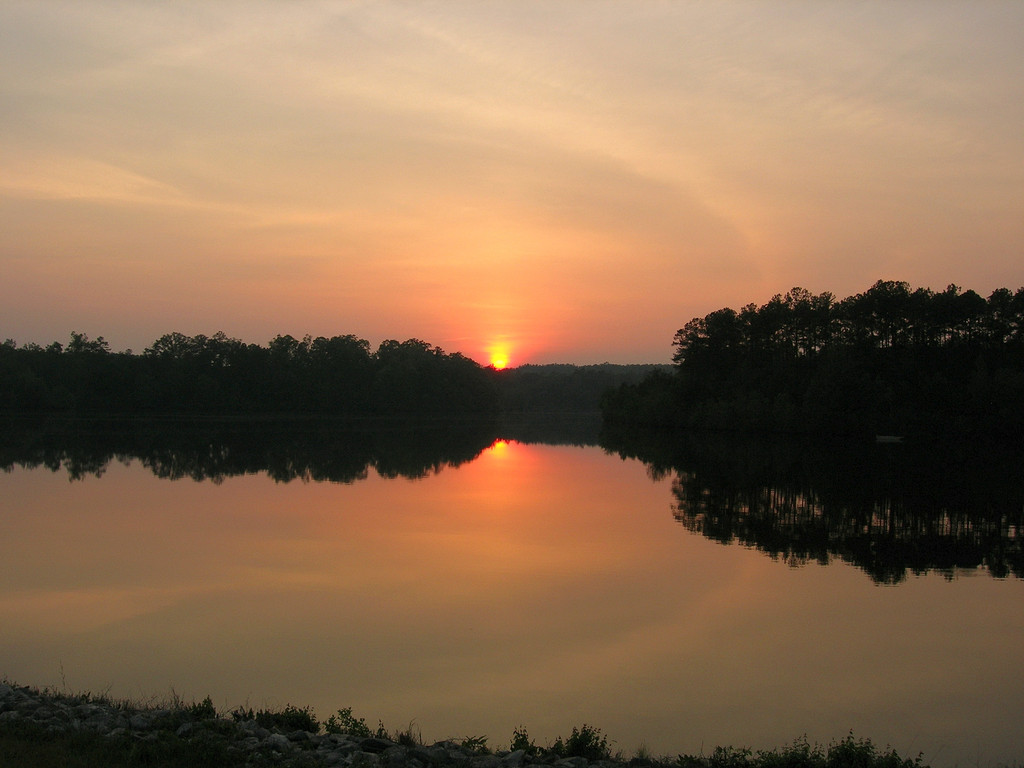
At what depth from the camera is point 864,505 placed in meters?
28.5

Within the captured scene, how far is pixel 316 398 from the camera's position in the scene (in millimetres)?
119062

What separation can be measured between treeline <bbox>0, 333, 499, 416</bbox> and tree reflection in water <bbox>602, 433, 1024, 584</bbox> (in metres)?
71.9

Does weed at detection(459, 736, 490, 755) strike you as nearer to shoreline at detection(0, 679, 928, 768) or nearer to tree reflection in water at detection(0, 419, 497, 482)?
shoreline at detection(0, 679, 928, 768)

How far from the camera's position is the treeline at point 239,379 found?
356 feet

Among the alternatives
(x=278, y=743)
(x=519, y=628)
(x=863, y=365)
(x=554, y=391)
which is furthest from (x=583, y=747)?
(x=554, y=391)

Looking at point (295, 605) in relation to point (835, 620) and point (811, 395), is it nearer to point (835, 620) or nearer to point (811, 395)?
point (835, 620)

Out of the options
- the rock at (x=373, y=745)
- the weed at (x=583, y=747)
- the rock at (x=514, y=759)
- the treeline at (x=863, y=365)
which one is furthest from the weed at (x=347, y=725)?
the treeline at (x=863, y=365)

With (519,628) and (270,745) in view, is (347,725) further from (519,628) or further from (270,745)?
(519,628)

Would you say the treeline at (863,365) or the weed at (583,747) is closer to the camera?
the weed at (583,747)

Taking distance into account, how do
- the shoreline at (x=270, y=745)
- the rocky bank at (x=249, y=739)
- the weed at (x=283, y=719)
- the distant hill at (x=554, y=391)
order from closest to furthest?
the shoreline at (x=270, y=745) → the rocky bank at (x=249, y=739) → the weed at (x=283, y=719) → the distant hill at (x=554, y=391)

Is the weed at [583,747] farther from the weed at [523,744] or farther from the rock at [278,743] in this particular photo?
the rock at [278,743]

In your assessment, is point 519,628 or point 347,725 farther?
point 519,628

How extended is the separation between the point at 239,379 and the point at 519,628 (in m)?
109

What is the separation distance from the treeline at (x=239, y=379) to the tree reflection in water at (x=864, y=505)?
71921 mm
